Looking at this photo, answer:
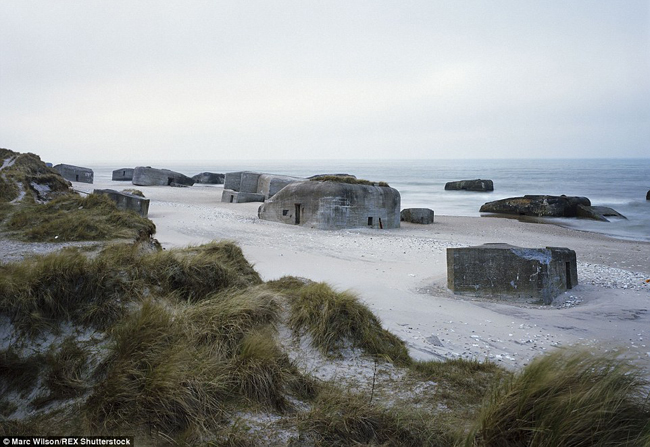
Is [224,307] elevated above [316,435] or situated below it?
above

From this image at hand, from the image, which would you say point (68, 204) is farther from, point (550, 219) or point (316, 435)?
point (550, 219)

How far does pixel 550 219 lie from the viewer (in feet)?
77.9

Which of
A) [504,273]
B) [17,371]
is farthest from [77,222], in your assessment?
[504,273]

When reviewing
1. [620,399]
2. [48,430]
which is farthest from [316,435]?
[620,399]

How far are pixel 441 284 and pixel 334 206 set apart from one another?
7.50 m

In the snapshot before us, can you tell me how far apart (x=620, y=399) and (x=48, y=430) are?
11.1 ft

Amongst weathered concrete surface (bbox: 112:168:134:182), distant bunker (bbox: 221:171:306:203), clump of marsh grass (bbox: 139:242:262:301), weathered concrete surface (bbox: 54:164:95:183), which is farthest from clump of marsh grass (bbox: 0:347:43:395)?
weathered concrete surface (bbox: 112:168:134:182)

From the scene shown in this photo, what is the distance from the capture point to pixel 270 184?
24547mm

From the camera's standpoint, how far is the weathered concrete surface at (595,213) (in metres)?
23.5

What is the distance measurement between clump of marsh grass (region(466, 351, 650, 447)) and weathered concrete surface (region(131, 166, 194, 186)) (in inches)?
1327

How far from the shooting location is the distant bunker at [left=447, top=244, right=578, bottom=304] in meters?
7.33

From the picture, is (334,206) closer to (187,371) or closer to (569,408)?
(187,371)

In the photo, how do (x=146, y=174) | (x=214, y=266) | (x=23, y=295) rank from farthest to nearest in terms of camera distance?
(x=146, y=174), (x=214, y=266), (x=23, y=295)

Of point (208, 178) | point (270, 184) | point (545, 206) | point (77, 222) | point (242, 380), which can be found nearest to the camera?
point (242, 380)
